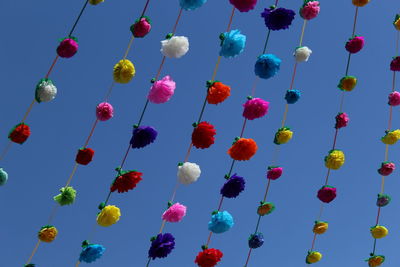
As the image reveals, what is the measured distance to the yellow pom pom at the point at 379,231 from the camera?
220 inches

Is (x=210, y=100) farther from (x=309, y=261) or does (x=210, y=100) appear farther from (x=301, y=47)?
(x=309, y=261)

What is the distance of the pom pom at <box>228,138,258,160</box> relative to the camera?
4379 mm

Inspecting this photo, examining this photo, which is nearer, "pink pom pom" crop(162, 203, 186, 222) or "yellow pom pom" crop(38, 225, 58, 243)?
"yellow pom pom" crop(38, 225, 58, 243)

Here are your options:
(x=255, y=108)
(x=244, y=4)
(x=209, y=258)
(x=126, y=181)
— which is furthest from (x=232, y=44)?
(x=209, y=258)

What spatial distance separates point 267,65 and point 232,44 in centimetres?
38

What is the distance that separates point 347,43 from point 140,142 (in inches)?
95.9

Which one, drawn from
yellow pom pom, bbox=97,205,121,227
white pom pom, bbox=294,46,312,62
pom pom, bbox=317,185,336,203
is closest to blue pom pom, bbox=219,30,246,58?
white pom pom, bbox=294,46,312,62

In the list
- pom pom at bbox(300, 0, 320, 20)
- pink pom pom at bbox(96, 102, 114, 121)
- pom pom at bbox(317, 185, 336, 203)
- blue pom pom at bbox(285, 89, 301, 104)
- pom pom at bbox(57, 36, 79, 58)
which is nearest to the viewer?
pom pom at bbox(57, 36, 79, 58)

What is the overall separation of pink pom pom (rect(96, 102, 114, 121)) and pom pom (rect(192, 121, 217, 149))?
2.49ft

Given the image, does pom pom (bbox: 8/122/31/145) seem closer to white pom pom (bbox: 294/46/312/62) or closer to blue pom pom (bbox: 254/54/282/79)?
blue pom pom (bbox: 254/54/282/79)

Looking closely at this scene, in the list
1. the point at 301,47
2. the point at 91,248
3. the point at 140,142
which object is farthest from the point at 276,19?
the point at 91,248

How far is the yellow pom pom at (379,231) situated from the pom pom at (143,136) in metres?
3.03

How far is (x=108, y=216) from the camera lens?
418 centimetres

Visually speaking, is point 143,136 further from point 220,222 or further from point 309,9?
point 309,9
